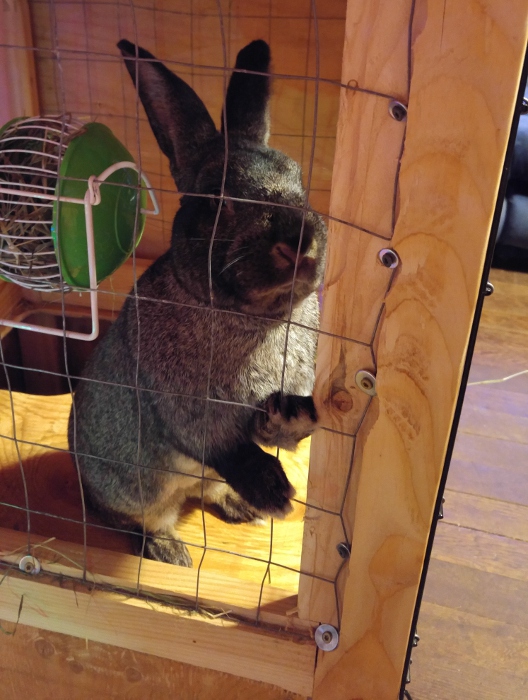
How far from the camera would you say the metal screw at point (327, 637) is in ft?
3.37

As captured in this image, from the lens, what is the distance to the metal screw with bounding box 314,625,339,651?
103 cm

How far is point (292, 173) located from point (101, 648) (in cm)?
88

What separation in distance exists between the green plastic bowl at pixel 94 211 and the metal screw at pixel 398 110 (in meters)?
0.35

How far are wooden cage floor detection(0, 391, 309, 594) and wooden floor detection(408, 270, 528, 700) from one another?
1.30 ft

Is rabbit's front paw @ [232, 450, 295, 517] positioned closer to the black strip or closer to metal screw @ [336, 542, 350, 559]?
metal screw @ [336, 542, 350, 559]

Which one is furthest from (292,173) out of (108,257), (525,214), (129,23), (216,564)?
(525,214)

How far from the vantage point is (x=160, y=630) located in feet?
3.69

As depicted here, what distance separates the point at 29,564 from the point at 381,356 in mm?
727

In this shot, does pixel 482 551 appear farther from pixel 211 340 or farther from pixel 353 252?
pixel 353 252

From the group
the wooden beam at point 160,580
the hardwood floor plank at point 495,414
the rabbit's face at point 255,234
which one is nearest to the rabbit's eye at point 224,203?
the rabbit's face at point 255,234

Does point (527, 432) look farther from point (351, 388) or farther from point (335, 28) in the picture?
point (351, 388)

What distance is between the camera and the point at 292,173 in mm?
1133

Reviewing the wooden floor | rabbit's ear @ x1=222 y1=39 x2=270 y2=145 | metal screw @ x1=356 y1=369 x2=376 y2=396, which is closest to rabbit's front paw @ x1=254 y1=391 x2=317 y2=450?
metal screw @ x1=356 y1=369 x2=376 y2=396

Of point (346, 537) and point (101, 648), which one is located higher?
point (346, 537)
